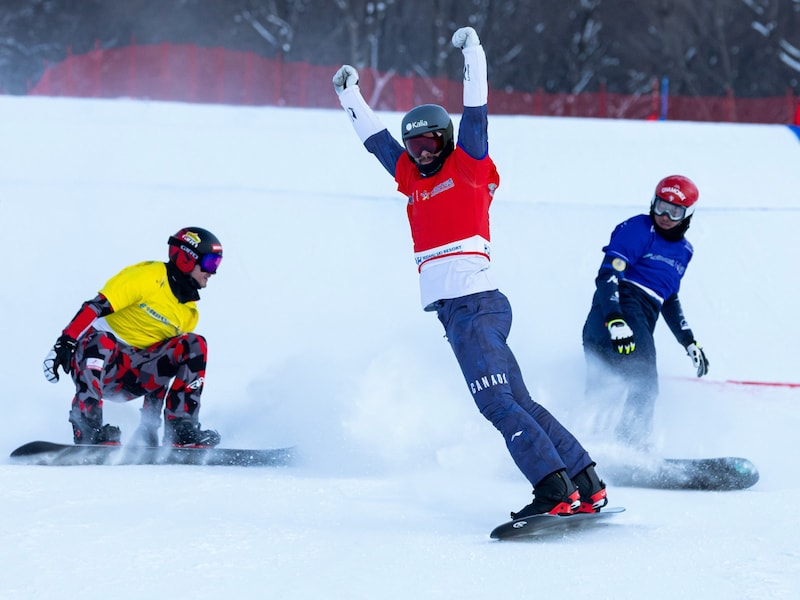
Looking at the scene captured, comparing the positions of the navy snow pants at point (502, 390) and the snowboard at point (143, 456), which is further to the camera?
the snowboard at point (143, 456)

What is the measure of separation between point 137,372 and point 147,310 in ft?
1.07

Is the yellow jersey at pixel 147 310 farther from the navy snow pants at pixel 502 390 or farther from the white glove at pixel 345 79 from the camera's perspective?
the navy snow pants at pixel 502 390

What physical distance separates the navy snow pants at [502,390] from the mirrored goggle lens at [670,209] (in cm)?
167

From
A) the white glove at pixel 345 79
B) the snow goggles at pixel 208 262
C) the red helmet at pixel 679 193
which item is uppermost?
the white glove at pixel 345 79

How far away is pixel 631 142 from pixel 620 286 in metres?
6.42

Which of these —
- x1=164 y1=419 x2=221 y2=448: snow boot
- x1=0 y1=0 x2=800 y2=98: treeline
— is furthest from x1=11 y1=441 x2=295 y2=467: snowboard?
x1=0 y1=0 x2=800 y2=98: treeline

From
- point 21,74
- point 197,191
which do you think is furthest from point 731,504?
point 21,74

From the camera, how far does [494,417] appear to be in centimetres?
377

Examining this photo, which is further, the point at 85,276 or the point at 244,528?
the point at 85,276

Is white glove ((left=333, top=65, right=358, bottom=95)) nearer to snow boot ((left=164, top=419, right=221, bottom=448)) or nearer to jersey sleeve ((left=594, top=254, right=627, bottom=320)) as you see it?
jersey sleeve ((left=594, top=254, right=627, bottom=320))

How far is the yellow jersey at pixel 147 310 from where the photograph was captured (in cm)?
Answer: 514

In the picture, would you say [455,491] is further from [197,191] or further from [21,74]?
[21,74]

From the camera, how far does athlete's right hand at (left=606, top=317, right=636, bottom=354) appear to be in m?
4.78

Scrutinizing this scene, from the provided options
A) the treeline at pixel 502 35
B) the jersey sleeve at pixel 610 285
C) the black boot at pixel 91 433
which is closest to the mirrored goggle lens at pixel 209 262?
the black boot at pixel 91 433
